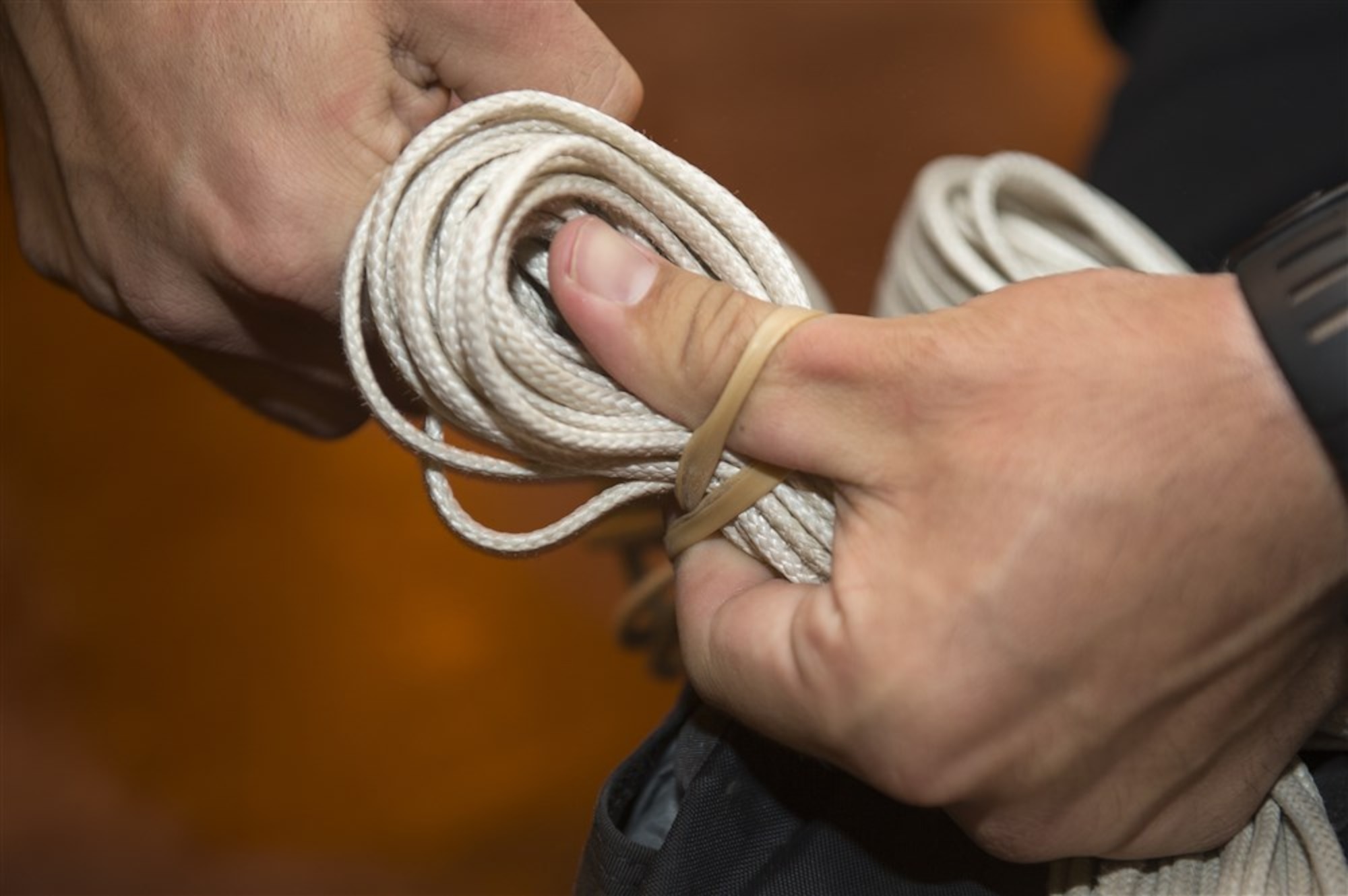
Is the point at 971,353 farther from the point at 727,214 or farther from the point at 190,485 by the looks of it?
the point at 190,485

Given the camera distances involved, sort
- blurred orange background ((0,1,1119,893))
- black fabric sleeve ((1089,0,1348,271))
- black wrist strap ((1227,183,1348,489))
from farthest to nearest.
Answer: blurred orange background ((0,1,1119,893)) < black fabric sleeve ((1089,0,1348,271)) < black wrist strap ((1227,183,1348,489))

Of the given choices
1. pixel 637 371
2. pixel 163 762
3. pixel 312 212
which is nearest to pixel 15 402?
pixel 163 762

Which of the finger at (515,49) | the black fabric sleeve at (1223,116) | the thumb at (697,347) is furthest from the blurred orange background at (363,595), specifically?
the thumb at (697,347)

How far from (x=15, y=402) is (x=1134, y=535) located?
3.26ft

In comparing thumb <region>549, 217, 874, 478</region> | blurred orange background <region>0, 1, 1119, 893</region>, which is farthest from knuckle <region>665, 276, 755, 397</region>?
blurred orange background <region>0, 1, 1119, 893</region>

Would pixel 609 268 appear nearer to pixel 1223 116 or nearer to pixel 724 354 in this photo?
pixel 724 354

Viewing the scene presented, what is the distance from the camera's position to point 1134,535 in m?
0.39

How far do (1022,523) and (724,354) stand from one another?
116 mm

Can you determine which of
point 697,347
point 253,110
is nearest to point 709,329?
point 697,347

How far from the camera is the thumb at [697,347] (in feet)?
1.34

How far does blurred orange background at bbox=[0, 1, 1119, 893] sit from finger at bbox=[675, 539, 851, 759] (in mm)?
431

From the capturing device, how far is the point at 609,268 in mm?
442

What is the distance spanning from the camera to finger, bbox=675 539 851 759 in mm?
402

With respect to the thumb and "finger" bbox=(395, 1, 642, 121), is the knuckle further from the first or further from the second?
"finger" bbox=(395, 1, 642, 121)
